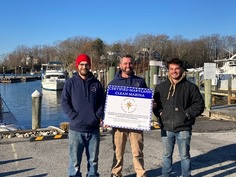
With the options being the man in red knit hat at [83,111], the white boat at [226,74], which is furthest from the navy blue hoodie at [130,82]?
the white boat at [226,74]

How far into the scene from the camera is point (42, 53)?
153 meters

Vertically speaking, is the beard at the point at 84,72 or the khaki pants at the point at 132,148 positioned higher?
the beard at the point at 84,72

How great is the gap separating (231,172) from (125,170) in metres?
1.98

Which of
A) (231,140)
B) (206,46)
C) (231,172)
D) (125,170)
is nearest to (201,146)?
(231,140)

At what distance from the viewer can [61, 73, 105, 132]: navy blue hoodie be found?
5152 mm

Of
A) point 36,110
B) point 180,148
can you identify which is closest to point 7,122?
point 36,110

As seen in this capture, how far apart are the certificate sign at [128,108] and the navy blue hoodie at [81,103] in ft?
0.99

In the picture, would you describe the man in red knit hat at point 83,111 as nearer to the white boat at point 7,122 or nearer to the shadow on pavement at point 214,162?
the shadow on pavement at point 214,162

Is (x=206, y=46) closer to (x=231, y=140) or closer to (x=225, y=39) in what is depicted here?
(x=225, y=39)

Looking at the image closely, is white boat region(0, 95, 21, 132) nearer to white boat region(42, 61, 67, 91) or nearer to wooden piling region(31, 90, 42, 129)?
wooden piling region(31, 90, 42, 129)

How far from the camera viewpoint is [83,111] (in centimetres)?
515

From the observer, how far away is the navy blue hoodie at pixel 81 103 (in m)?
5.15

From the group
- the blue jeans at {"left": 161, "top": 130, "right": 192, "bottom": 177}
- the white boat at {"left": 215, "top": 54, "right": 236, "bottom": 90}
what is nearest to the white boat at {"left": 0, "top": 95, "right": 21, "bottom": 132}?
the blue jeans at {"left": 161, "top": 130, "right": 192, "bottom": 177}

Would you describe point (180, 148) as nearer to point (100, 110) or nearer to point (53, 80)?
point (100, 110)
